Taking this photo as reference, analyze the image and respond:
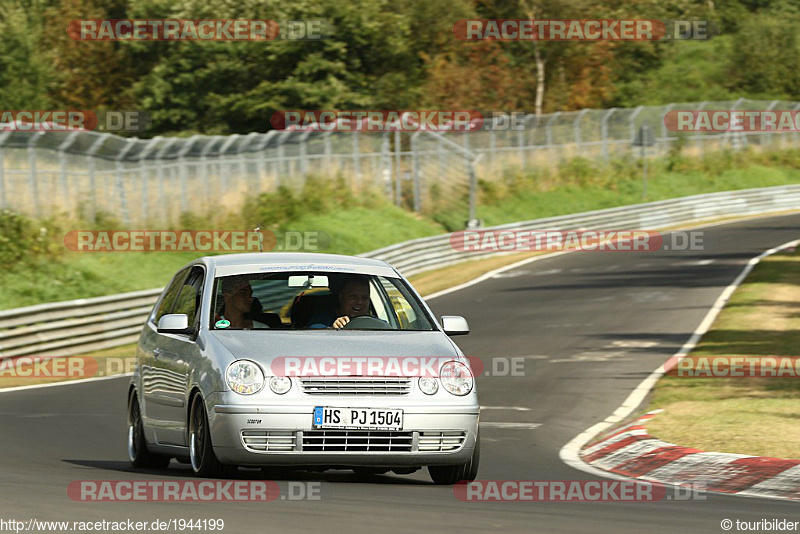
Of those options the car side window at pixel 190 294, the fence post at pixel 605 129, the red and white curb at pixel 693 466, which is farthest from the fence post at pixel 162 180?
the car side window at pixel 190 294

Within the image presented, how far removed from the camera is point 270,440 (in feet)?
29.9

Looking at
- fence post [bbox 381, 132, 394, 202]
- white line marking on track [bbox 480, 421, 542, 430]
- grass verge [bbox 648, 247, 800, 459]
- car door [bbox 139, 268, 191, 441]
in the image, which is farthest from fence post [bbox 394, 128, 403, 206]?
car door [bbox 139, 268, 191, 441]

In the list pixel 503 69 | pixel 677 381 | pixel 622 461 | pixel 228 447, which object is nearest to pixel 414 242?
pixel 677 381

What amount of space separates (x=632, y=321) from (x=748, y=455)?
46.8 ft

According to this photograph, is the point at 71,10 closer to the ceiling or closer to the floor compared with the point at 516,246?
closer to the ceiling

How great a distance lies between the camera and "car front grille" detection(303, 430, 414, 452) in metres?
9.16

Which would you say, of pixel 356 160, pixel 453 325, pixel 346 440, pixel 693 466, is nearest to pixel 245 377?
pixel 346 440

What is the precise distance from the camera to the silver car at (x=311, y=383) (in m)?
9.12

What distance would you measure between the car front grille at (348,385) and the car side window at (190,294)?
1.74 metres

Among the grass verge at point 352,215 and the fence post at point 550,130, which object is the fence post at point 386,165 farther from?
the fence post at point 550,130

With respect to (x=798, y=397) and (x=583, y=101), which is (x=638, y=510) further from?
(x=583, y=101)

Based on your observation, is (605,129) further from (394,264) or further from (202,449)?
(202,449)

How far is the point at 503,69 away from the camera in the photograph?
244 ft

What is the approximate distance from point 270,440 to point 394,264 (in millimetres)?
27508
